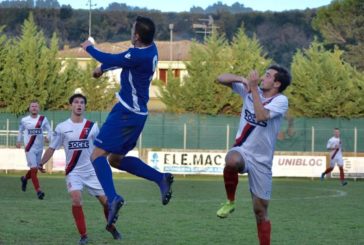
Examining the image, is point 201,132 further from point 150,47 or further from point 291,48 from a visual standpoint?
point 291,48

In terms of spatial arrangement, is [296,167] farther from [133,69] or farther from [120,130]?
[133,69]

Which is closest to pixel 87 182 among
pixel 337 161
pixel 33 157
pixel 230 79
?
pixel 230 79

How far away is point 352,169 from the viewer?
38875 millimetres

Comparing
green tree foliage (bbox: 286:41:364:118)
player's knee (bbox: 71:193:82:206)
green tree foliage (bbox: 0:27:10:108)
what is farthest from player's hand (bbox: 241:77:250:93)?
green tree foliage (bbox: 0:27:10:108)

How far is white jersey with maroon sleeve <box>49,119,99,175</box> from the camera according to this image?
14.0 meters

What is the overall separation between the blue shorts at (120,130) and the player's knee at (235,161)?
1.25 m

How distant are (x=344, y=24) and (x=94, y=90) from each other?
39506 millimetres

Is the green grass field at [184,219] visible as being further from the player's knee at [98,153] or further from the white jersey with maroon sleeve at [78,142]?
the player's knee at [98,153]

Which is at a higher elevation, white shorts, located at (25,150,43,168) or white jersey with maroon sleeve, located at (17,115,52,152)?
white jersey with maroon sleeve, located at (17,115,52,152)

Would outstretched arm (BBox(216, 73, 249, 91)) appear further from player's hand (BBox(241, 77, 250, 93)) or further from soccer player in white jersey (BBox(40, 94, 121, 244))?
soccer player in white jersey (BBox(40, 94, 121, 244))

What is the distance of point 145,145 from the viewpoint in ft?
145

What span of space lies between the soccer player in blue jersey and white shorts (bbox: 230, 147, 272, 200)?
102cm

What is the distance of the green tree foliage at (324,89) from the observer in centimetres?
5181

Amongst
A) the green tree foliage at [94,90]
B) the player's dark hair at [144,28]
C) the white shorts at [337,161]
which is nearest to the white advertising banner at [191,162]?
the white shorts at [337,161]
